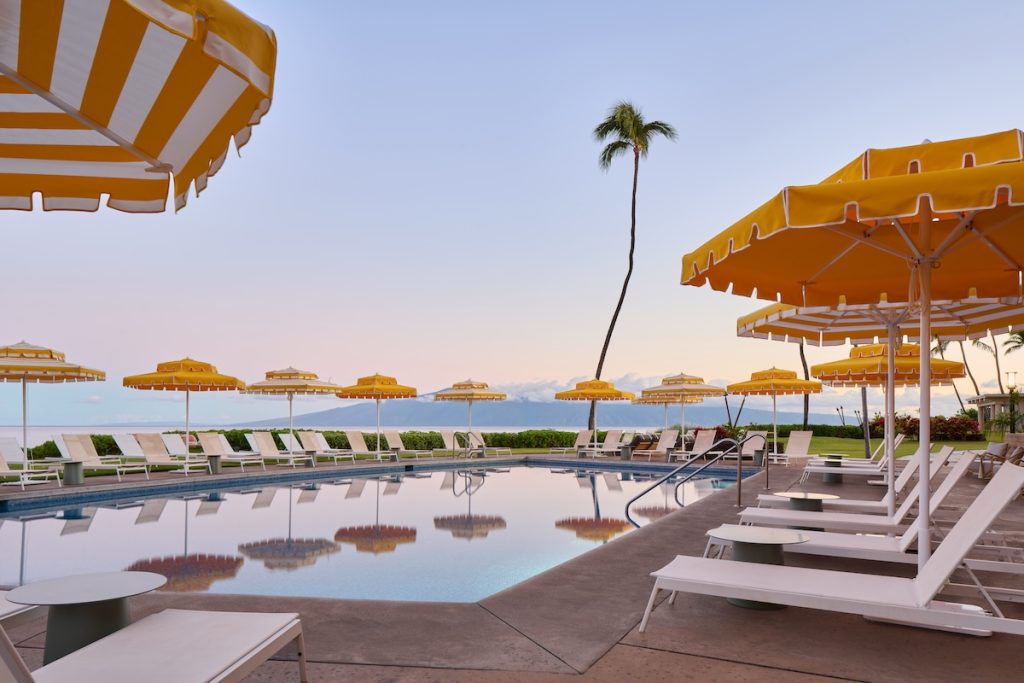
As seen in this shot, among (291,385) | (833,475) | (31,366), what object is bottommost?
(833,475)

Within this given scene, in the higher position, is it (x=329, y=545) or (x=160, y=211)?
(x=160, y=211)

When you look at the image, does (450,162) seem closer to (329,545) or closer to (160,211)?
(329,545)

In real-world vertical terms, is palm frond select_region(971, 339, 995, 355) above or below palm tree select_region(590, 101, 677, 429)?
below

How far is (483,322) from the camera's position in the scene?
3322cm

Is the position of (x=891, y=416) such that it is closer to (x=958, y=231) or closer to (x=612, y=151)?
(x=958, y=231)

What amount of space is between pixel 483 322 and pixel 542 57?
602 inches

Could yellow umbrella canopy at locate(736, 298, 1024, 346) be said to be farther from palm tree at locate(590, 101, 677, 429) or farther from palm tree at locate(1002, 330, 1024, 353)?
palm tree at locate(1002, 330, 1024, 353)

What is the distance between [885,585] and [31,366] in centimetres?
1313

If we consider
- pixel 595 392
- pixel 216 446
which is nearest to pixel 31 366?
pixel 216 446

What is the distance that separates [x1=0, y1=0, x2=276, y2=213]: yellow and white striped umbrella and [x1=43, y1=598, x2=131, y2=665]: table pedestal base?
167 centimetres

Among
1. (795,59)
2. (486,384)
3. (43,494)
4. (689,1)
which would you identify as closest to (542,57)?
(689,1)

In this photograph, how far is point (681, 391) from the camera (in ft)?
60.6

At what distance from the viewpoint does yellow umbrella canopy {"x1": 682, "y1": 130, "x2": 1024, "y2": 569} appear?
115 inches

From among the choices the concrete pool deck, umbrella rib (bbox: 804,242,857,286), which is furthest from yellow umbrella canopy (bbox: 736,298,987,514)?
the concrete pool deck
